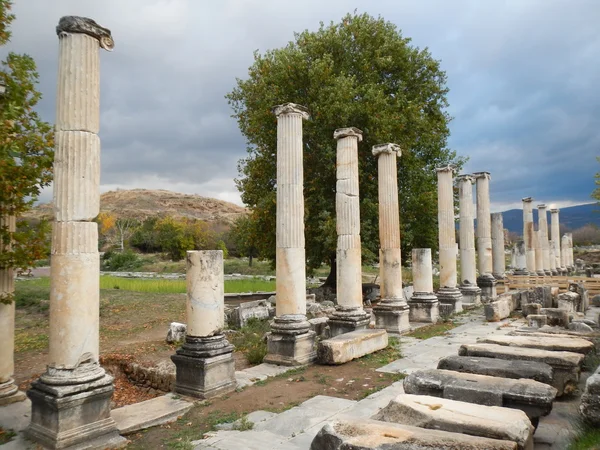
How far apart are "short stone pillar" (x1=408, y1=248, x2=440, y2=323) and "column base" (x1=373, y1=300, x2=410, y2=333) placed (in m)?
1.86

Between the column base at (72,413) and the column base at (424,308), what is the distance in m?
11.4

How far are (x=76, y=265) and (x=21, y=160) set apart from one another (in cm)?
230

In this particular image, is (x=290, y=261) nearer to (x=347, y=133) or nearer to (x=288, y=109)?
(x=288, y=109)

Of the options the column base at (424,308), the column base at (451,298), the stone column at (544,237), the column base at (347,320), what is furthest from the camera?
the stone column at (544,237)

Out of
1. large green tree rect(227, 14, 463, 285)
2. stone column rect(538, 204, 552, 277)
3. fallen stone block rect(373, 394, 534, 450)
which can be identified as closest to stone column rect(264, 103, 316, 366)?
fallen stone block rect(373, 394, 534, 450)

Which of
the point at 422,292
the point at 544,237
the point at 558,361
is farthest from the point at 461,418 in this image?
the point at 544,237

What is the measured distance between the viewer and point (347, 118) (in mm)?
18844

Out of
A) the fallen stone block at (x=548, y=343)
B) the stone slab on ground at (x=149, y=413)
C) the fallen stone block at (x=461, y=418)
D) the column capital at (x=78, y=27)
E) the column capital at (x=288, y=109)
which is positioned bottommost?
the stone slab on ground at (x=149, y=413)

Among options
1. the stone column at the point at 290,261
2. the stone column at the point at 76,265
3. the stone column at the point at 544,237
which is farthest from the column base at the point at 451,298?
the stone column at the point at 544,237

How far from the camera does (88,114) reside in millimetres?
6230

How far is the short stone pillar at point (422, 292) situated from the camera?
49.8ft

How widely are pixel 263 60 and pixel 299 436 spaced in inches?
749

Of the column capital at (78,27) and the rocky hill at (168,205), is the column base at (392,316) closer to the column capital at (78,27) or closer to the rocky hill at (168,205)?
the column capital at (78,27)

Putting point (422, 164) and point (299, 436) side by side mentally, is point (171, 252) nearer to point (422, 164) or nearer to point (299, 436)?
point (422, 164)
